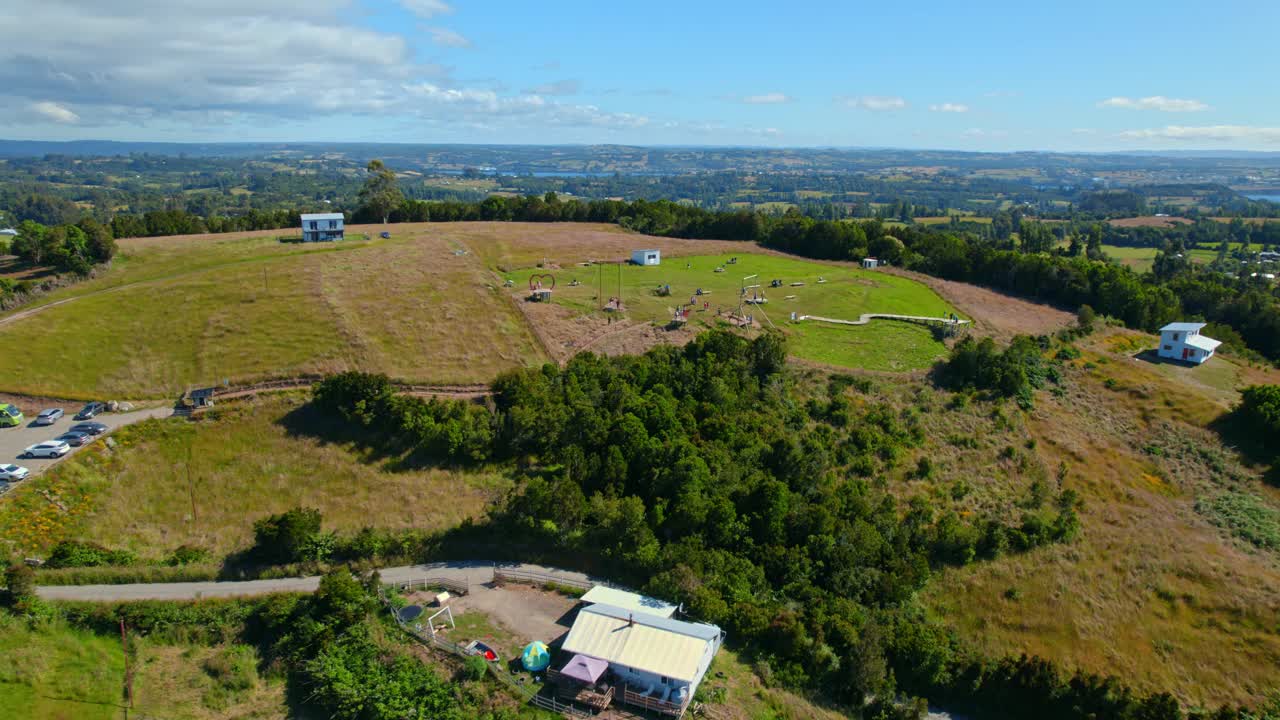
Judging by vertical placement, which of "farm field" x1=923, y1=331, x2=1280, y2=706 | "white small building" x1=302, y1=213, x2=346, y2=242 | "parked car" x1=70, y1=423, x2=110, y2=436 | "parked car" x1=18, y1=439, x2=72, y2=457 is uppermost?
"white small building" x1=302, y1=213, x2=346, y2=242

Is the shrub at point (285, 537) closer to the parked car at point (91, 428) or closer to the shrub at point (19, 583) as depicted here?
the shrub at point (19, 583)

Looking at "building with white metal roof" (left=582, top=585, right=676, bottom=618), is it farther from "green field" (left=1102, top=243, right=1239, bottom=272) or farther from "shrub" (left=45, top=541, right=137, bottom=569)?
"green field" (left=1102, top=243, right=1239, bottom=272)

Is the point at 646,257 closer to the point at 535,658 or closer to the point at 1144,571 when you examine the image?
the point at 1144,571

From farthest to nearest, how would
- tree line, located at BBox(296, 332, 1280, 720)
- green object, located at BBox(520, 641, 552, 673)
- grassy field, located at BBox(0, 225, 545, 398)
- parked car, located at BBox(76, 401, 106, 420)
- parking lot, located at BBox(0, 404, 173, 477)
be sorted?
grassy field, located at BBox(0, 225, 545, 398) → parked car, located at BBox(76, 401, 106, 420) → parking lot, located at BBox(0, 404, 173, 477) → tree line, located at BBox(296, 332, 1280, 720) → green object, located at BBox(520, 641, 552, 673)

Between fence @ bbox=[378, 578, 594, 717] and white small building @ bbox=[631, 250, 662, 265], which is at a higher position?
white small building @ bbox=[631, 250, 662, 265]

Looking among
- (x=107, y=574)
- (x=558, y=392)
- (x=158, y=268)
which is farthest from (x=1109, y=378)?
(x=158, y=268)

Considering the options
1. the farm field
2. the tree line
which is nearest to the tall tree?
the tree line

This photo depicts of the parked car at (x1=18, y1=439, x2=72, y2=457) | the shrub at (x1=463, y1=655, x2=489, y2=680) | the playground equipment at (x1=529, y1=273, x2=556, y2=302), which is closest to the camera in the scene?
the shrub at (x1=463, y1=655, x2=489, y2=680)

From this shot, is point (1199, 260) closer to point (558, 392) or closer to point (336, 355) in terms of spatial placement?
point (558, 392)
